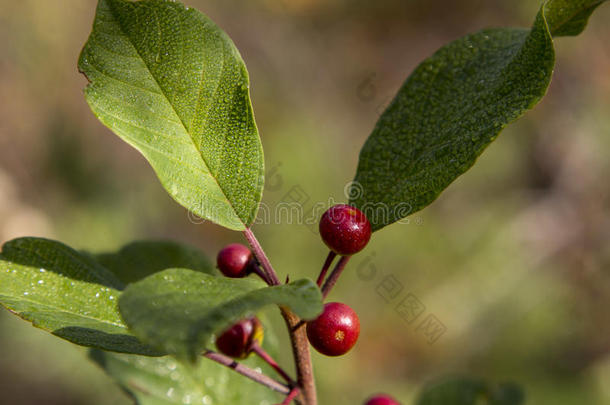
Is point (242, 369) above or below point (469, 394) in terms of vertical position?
above

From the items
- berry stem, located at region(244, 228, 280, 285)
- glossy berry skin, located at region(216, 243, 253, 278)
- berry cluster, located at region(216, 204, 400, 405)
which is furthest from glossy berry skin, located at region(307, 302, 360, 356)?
glossy berry skin, located at region(216, 243, 253, 278)

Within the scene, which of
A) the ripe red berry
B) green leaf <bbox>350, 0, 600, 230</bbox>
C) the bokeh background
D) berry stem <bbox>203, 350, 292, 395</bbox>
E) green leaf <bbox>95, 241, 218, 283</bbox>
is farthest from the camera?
the bokeh background

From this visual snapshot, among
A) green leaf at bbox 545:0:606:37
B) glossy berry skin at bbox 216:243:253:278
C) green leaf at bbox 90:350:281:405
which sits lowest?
green leaf at bbox 90:350:281:405

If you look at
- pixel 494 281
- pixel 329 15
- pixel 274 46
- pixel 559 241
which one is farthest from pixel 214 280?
pixel 329 15

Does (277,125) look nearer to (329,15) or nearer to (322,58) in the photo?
(322,58)

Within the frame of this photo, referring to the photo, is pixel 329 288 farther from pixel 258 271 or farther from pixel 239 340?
pixel 239 340

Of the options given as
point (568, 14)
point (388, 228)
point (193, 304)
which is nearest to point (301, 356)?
point (193, 304)

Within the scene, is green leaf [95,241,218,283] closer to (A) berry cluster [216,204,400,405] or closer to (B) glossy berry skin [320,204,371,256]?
(A) berry cluster [216,204,400,405]

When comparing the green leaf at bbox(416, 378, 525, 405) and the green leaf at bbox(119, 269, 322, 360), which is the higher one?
the green leaf at bbox(119, 269, 322, 360)
